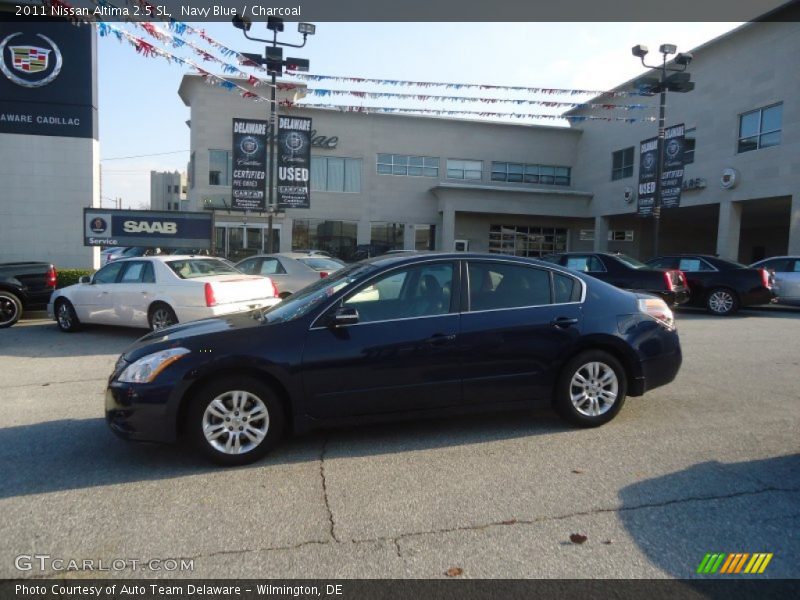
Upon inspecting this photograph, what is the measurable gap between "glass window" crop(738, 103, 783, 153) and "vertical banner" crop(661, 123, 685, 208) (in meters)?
4.80

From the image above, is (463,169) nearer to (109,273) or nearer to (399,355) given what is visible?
(109,273)

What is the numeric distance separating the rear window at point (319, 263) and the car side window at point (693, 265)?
8.99m

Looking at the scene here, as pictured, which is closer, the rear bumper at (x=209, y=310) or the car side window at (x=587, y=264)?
the rear bumper at (x=209, y=310)

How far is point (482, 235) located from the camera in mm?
36531

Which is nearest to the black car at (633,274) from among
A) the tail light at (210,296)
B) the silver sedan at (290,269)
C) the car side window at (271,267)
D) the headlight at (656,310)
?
the silver sedan at (290,269)

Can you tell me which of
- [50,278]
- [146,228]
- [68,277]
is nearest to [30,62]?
[146,228]

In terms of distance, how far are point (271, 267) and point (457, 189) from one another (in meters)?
22.8

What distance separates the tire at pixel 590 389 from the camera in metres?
4.80

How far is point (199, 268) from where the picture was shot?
9609 millimetres

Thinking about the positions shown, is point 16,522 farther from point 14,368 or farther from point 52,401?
point 14,368

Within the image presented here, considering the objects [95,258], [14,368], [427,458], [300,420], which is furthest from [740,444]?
[95,258]

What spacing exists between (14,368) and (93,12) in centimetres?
633

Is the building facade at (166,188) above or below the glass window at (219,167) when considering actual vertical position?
above

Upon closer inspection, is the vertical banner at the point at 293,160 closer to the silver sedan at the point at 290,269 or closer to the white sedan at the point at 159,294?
the silver sedan at the point at 290,269
